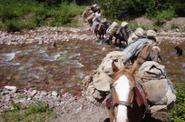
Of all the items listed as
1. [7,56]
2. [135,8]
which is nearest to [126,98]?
[7,56]

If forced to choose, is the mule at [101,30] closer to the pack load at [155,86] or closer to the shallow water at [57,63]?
the shallow water at [57,63]

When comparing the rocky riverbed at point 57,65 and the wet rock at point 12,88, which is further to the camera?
the wet rock at point 12,88

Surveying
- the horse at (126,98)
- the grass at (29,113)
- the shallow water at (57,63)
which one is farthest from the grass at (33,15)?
the horse at (126,98)

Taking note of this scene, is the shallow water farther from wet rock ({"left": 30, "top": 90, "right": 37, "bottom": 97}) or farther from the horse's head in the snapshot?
the horse's head

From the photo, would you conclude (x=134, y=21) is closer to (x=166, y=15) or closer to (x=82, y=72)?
(x=166, y=15)

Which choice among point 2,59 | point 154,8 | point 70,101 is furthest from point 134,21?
point 70,101

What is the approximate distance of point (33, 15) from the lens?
→ 29.4 meters

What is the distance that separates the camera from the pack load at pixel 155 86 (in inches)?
318

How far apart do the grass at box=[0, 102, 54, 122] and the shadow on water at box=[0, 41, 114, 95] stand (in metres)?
2.21

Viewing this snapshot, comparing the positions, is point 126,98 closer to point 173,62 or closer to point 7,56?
point 173,62

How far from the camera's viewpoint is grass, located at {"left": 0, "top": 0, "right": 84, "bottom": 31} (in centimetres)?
2725

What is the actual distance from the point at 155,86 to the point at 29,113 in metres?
3.97

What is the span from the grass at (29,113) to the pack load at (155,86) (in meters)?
3.18

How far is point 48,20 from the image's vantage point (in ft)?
95.9
